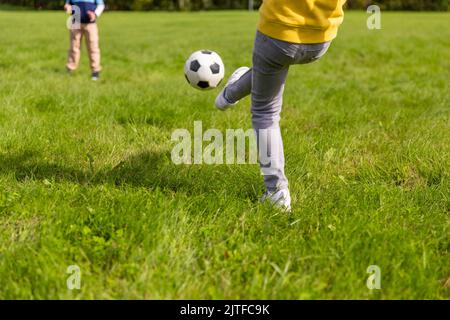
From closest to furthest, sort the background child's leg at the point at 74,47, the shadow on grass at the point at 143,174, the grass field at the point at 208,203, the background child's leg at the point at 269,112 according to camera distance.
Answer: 1. the grass field at the point at 208,203
2. the background child's leg at the point at 269,112
3. the shadow on grass at the point at 143,174
4. the background child's leg at the point at 74,47

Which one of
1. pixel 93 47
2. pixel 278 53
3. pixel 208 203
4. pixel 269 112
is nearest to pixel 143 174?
pixel 208 203

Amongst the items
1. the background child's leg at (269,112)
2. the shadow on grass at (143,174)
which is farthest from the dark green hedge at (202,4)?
the background child's leg at (269,112)

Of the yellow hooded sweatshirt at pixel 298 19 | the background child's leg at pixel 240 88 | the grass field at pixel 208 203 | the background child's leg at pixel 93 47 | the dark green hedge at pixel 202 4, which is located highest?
the dark green hedge at pixel 202 4

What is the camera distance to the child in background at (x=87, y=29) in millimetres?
7688

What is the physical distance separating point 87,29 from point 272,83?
614 centimetres

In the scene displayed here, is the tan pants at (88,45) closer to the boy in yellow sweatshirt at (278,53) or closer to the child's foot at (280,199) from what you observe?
the boy in yellow sweatshirt at (278,53)

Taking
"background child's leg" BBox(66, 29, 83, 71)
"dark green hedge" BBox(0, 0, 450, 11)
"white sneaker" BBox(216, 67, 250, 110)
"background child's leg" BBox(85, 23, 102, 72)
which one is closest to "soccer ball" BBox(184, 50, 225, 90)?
"white sneaker" BBox(216, 67, 250, 110)

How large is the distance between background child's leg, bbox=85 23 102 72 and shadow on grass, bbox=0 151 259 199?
470 centimetres

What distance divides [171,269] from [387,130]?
10.2 ft

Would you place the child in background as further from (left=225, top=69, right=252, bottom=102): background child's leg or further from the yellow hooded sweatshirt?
the yellow hooded sweatshirt

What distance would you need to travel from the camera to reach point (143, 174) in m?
3.09

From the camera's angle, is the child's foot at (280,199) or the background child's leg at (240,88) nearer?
the child's foot at (280,199)

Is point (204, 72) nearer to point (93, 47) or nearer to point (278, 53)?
point (278, 53)

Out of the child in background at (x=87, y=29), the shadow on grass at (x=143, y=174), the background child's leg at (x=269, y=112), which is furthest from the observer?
the child in background at (x=87, y=29)
